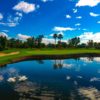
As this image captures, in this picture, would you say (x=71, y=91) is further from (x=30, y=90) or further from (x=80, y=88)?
(x=30, y=90)

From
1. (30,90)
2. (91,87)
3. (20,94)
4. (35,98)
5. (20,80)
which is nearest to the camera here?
(35,98)

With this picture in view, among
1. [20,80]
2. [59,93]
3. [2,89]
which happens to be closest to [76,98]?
[59,93]

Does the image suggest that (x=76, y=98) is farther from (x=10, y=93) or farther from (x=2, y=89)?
(x=2, y=89)

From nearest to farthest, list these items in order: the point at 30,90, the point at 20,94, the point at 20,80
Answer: the point at 20,94
the point at 30,90
the point at 20,80

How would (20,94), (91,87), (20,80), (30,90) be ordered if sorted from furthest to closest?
(20,80) < (91,87) < (30,90) < (20,94)

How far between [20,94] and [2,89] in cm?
327

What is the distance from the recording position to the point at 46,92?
1002 inches

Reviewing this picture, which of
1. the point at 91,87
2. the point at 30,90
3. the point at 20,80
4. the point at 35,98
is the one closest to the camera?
the point at 35,98

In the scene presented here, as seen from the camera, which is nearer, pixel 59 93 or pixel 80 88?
pixel 59 93

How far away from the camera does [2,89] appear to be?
2670 cm

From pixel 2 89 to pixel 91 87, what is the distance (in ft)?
36.2

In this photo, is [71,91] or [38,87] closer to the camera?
[71,91]

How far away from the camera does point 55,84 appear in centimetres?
3020

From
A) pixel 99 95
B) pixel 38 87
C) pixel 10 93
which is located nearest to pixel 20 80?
pixel 38 87
